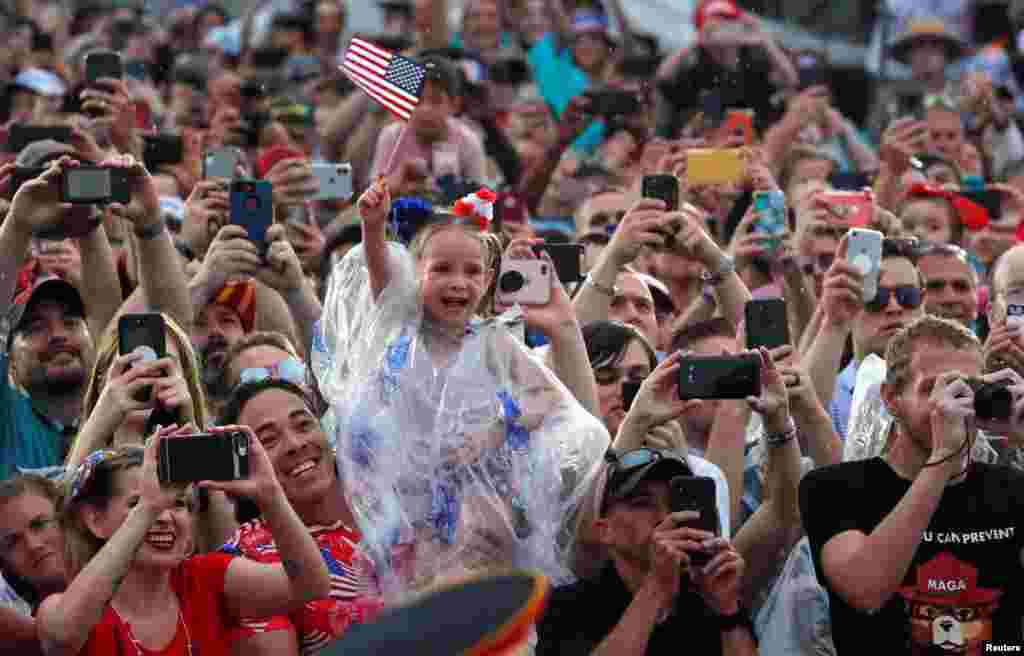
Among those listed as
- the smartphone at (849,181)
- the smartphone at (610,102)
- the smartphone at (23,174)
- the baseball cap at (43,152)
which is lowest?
the smartphone at (849,181)

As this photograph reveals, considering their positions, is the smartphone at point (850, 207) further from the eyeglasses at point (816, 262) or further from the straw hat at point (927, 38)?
the straw hat at point (927, 38)

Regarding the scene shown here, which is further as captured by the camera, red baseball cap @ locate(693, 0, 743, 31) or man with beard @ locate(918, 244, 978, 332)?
red baseball cap @ locate(693, 0, 743, 31)

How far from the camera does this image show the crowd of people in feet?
17.1

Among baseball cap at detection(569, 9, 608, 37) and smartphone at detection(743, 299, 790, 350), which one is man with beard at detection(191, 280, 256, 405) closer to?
smartphone at detection(743, 299, 790, 350)

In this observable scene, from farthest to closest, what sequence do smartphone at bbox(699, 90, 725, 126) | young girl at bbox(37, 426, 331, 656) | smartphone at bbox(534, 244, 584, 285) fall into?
smartphone at bbox(699, 90, 725, 126) < smartphone at bbox(534, 244, 584, 285) < young girl at bbox(37, 426, 331, 656)

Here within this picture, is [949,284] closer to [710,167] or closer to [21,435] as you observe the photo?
A: [710,167]

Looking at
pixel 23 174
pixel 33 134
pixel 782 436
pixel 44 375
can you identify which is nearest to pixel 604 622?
pixel 782 436

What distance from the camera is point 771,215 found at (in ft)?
25.0

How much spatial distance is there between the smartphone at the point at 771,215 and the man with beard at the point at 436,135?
6.29 feet

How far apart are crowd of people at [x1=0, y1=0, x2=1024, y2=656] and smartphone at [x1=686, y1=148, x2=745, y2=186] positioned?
20 millimetres

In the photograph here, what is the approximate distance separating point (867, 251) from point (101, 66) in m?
3.06

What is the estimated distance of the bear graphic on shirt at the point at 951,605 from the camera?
5.20 m

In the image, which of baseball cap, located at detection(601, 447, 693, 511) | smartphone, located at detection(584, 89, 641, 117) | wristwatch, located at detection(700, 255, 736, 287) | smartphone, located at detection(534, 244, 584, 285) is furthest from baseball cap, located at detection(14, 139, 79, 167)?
smartphone, located at detection(584, 89, 641, 117)

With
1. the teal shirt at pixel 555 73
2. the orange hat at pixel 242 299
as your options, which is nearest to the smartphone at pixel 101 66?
the orange hat at pixel 242 299
